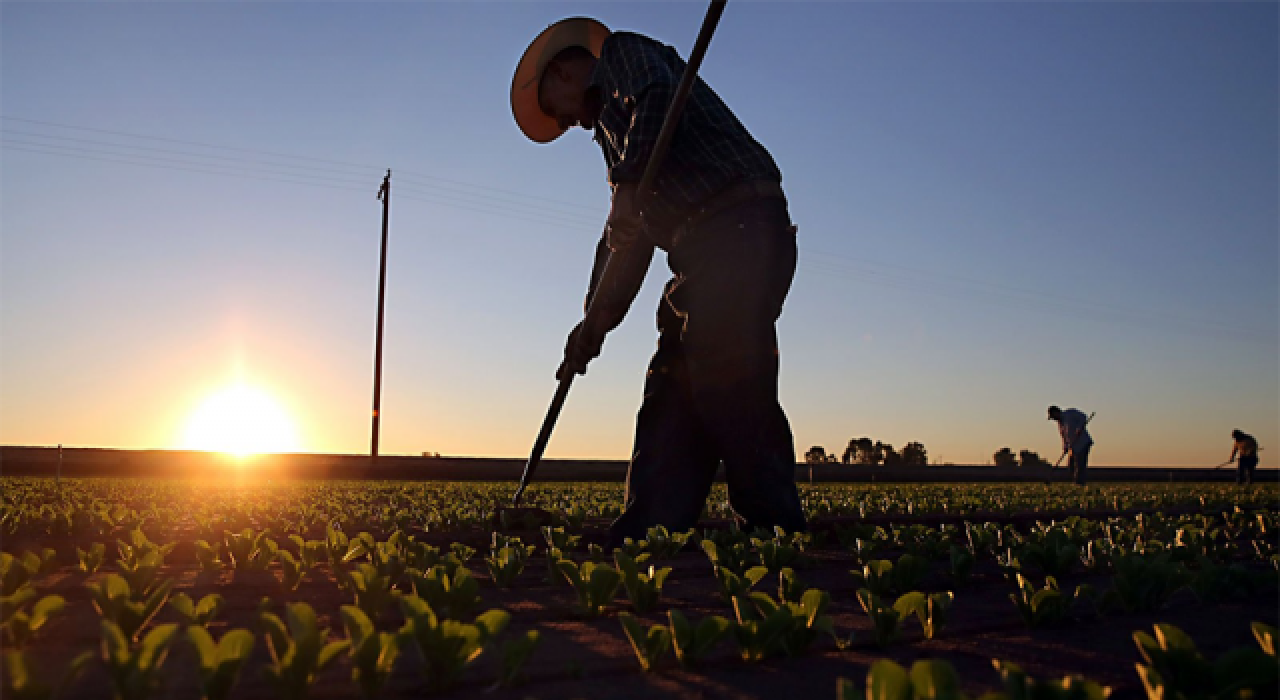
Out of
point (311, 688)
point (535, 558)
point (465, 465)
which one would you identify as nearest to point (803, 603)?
point (311, 688)

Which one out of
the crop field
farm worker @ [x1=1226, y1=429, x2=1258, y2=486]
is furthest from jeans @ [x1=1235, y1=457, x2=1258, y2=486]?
the crop field

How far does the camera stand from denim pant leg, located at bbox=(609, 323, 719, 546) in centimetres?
416

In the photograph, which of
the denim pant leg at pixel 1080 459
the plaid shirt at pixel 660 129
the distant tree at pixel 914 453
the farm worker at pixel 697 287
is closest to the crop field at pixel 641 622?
the farm worker at pixel 697 287

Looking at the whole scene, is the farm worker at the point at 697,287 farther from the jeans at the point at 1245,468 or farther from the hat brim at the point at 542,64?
the jeans at the point at 1245,468

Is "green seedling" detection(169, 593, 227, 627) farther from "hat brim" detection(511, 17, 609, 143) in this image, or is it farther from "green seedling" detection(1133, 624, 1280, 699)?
"hat brim" detection(511, 17, 609, 143)

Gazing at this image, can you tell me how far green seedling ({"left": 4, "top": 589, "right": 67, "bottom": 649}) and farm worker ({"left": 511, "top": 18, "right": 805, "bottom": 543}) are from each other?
259 cm

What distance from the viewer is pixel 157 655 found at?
1.35m

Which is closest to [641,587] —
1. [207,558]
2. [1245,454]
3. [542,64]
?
[207,558]

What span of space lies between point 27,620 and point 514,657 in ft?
3.59

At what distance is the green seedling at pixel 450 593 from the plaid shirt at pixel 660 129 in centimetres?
237

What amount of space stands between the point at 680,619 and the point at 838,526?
9.81ft

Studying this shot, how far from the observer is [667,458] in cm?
428

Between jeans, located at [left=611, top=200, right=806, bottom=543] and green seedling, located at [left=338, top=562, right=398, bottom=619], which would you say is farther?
jeans, located at [left=611, top=200, right=806, bottom=543]

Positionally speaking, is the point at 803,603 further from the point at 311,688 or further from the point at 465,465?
the point at 465,465
